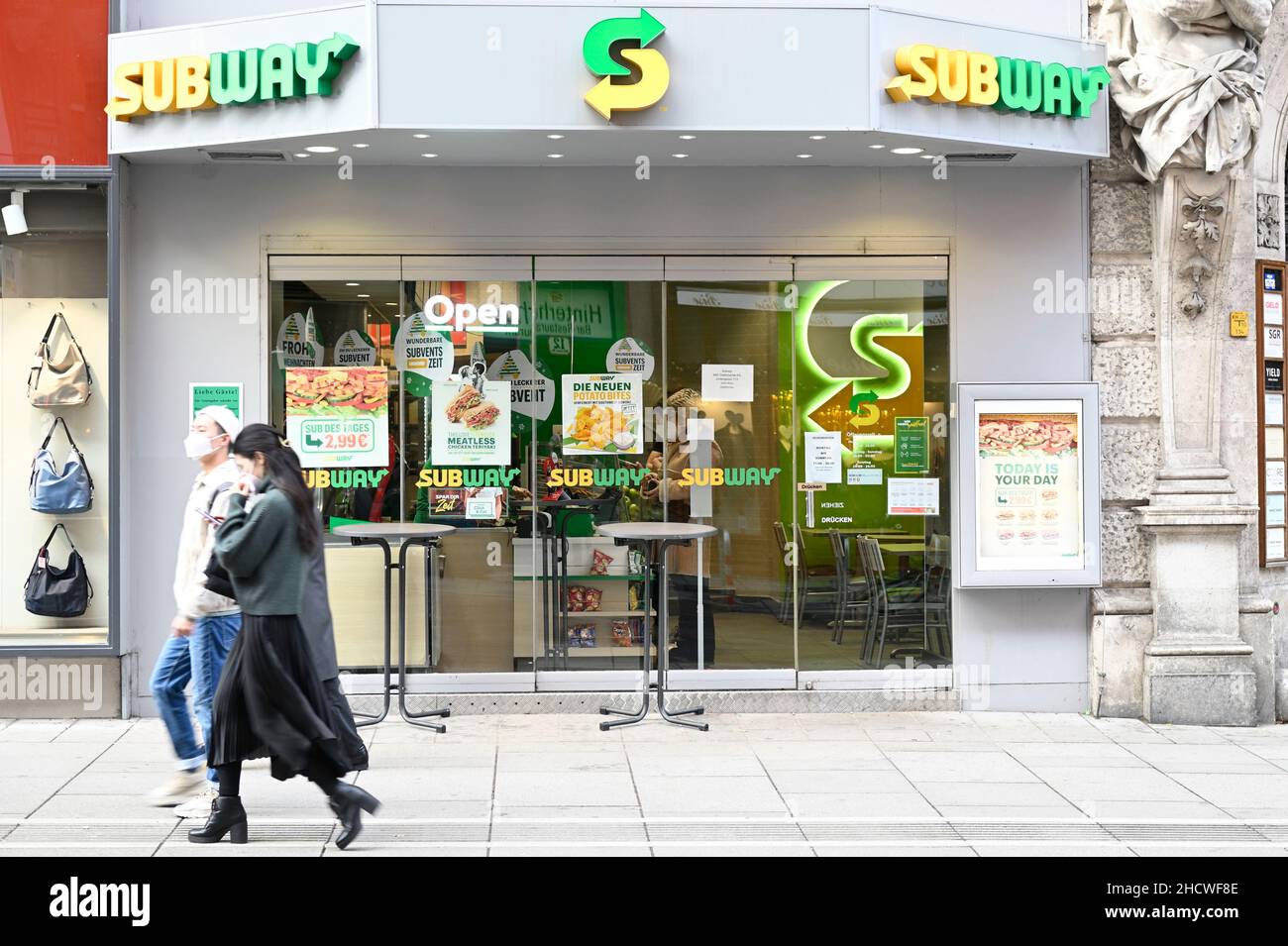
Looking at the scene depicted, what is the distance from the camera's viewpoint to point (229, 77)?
Result: 838 cm

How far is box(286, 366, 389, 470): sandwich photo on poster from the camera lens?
9555 mm

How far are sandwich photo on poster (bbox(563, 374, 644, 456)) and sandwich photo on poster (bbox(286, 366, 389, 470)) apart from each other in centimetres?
130

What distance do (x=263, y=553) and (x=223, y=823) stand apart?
1.31m

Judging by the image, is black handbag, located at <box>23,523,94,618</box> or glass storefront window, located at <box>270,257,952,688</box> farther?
glass storefront window, located at <box>270,257,952,688</box>

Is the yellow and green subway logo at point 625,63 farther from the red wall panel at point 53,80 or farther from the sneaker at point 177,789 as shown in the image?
the sneaker at point 177,789

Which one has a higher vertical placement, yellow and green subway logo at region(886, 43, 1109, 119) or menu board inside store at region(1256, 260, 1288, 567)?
yellow and green subway logo at region(886, 43, 1109, 119)

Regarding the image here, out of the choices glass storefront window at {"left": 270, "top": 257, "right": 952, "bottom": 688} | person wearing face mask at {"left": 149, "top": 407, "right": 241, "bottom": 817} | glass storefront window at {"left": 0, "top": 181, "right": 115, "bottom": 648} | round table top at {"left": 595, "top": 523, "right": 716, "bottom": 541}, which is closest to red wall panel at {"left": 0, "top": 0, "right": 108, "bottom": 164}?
glass storefront window at {"left": 0, "top": 181, "right": 115, "bottom": 648}

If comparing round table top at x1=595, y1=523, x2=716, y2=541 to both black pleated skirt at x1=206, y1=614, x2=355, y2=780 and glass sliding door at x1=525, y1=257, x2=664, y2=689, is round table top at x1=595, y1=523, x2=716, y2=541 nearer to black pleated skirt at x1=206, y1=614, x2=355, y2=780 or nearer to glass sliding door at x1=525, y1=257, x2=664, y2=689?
glass sliding door at x1=525, y1=257, x2=664, y2=689

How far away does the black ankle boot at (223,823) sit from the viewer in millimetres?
6344

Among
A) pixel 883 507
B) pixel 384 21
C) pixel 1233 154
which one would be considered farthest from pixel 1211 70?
pixel 384 21

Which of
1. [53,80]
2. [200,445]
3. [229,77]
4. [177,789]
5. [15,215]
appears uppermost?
[53,80]

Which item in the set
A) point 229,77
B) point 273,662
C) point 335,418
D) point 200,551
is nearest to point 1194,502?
point 335,418

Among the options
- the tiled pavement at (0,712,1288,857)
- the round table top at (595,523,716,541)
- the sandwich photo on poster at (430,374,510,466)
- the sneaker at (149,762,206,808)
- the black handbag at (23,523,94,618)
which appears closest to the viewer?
the tiled pavement at (0,712,1288,857)

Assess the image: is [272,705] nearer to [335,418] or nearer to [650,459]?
[335,418]
